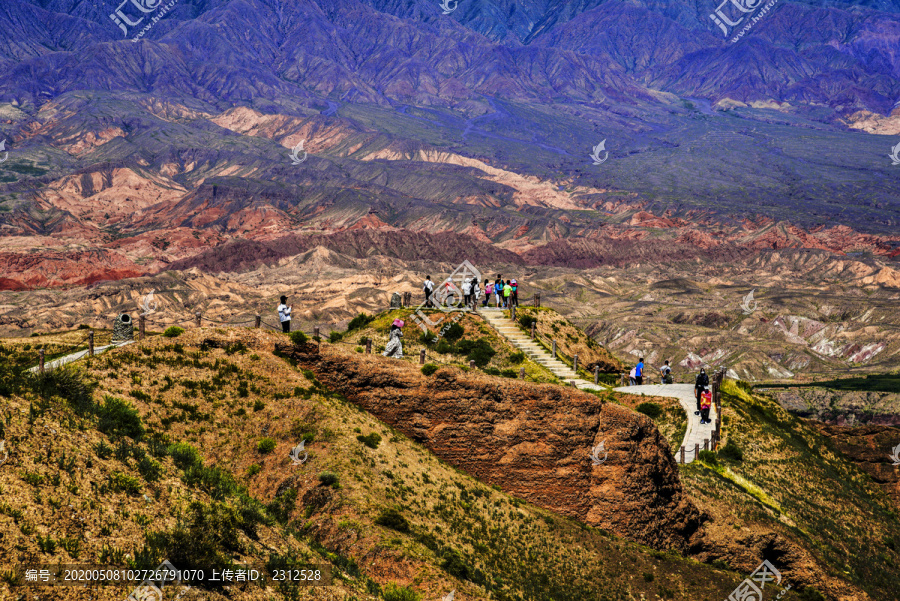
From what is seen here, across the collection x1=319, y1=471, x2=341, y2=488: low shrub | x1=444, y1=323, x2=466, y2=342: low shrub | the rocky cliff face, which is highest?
x1=319, y1=471, x2=341, y2=488: low shrub

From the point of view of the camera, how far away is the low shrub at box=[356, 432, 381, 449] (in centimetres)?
1728

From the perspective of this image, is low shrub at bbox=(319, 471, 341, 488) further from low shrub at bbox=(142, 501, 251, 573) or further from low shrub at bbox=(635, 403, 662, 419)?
low shrub at bbox=(635, 403, 662, 419)

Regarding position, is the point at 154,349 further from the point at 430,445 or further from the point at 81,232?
the point at 81,232

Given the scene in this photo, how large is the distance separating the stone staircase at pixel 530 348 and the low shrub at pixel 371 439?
12722 millimetres

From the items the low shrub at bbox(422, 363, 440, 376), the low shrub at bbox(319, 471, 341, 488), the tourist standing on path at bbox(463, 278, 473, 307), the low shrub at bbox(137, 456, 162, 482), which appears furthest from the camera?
the tourist standing on path at bbox(463, 278, 473, 307)

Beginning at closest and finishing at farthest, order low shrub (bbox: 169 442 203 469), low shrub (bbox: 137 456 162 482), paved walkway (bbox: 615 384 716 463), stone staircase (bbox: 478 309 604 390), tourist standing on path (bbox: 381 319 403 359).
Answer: low shrub (bbox: 137 456 162 482), low shrub (bbox: 169 442 203 469), tourist standing on path (bbox: 381 319 403 359), paved walkway (bbox: 615 384 716 463), stone staircase (bbox: 478 309 604 390)

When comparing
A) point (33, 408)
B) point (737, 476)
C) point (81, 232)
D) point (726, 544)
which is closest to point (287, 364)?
point (33, 408)

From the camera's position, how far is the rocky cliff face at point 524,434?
1952cm

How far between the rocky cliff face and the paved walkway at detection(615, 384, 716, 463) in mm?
8853

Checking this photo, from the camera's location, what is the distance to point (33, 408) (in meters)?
11.0

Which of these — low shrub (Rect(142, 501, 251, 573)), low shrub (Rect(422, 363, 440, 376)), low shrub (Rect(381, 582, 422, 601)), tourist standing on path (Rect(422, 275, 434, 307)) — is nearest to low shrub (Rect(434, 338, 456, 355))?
tourist standing on path (Rect(422, 275, 434, 307))

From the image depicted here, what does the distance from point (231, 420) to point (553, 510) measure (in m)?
8.66

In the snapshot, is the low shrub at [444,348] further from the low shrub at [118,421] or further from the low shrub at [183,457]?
the low shrub at [118,421]

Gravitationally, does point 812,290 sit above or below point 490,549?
below
